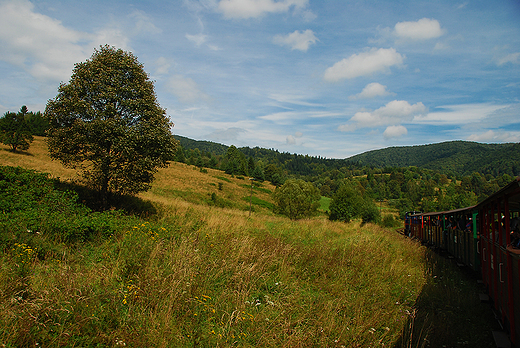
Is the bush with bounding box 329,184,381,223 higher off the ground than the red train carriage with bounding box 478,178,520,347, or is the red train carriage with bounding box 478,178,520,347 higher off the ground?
the red train carriage with bounding box 478,178,520,347

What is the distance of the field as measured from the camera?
11.2 ft

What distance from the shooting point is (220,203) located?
45.4 metres

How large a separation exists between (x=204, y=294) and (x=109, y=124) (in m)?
8.99

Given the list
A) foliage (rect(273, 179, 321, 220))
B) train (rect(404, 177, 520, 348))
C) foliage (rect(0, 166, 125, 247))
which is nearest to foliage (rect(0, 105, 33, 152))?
foliage (rect(273, 179, 321, 220))

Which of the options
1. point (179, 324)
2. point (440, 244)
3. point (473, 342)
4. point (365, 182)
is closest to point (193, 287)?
point (179, 324)

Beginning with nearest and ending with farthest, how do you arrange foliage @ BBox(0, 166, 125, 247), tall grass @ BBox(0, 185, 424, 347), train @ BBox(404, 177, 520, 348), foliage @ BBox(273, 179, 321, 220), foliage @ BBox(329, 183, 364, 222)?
1. tall grass @ BBox(0, 185, 424, 347)
2. train @ BBox(404, 177, 520, 348)
3. foliage @ BBox(0, 166, 125, 247)
4. foliage @ BBox(273, 179, 321, 220)
5. foliage @ BBox(329, 183, 364, 222)

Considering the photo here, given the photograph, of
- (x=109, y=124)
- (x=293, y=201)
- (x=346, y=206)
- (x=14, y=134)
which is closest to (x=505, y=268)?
(x=109, y=124)

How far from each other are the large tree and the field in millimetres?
2965

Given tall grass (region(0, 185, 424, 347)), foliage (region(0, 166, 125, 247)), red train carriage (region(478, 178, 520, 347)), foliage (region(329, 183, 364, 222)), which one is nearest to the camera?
tall grass (region(0, 185, 424, 347))

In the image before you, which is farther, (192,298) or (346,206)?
(346,206)

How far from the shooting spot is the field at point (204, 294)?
3406mm

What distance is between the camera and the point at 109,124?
10867 millimetres

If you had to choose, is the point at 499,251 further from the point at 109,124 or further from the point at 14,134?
the point at 14,134

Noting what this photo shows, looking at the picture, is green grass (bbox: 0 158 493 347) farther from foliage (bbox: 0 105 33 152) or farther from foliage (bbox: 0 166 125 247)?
foliage (bbox: 0 105 33 152)
